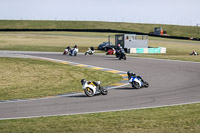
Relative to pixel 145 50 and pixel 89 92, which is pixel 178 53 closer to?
pixel 145 50

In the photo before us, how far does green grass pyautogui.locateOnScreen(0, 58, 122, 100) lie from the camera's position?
1938 cm

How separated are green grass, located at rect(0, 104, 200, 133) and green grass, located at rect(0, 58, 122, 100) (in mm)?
6177

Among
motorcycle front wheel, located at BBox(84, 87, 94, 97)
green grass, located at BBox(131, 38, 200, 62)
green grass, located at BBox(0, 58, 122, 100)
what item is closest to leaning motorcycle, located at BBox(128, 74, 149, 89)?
green grass, located at BBox(0, 58, 122, 100)

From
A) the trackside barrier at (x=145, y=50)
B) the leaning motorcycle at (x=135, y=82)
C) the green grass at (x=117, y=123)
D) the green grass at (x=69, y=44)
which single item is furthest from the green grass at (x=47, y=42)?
the green grass at (x=117, y=123)

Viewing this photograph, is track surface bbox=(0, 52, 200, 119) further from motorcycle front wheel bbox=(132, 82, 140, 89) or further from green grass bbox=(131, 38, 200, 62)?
green grass bbox=(131, 38, 200, 62)

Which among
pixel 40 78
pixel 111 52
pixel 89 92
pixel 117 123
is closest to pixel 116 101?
pixel 89 92

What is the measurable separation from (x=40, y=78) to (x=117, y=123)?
547 inches

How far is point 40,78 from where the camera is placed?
24172 mm

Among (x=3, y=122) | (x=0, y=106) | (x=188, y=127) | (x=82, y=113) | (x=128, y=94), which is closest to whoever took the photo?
(x=188, y=127)

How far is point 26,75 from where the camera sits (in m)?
25.2

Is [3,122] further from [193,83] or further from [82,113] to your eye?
[193,83]

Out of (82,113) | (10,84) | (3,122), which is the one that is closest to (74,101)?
(82,113)

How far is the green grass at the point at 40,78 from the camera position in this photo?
63.6 feet

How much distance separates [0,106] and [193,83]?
11.9 metres
